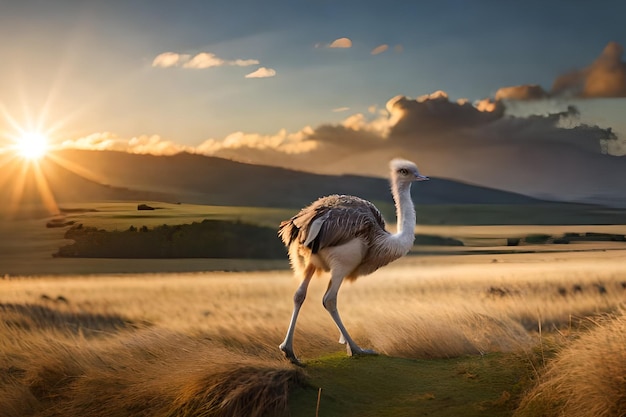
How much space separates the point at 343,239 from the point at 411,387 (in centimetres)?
225

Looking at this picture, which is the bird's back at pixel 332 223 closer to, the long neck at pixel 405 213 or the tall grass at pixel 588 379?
the long neck at pixel 405 213

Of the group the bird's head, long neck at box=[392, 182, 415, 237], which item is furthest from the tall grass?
the bird's head

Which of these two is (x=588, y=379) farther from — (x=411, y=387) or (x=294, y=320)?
(x=294, y=320)

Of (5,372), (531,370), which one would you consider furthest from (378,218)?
(5,372)

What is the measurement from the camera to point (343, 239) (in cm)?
1176

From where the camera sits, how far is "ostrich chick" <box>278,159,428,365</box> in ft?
38.5

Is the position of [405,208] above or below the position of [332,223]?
above

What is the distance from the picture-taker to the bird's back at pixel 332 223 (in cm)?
1173

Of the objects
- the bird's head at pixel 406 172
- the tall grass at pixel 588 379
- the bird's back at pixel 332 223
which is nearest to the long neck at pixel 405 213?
the bird's head at pixel 406 172

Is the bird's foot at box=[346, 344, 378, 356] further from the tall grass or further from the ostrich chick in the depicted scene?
the tall grass

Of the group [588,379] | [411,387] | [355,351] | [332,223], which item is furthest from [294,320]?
[588,379]

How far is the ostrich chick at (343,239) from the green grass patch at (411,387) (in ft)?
1.81

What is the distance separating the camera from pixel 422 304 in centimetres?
1547

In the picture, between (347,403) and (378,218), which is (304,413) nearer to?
(347,403)
